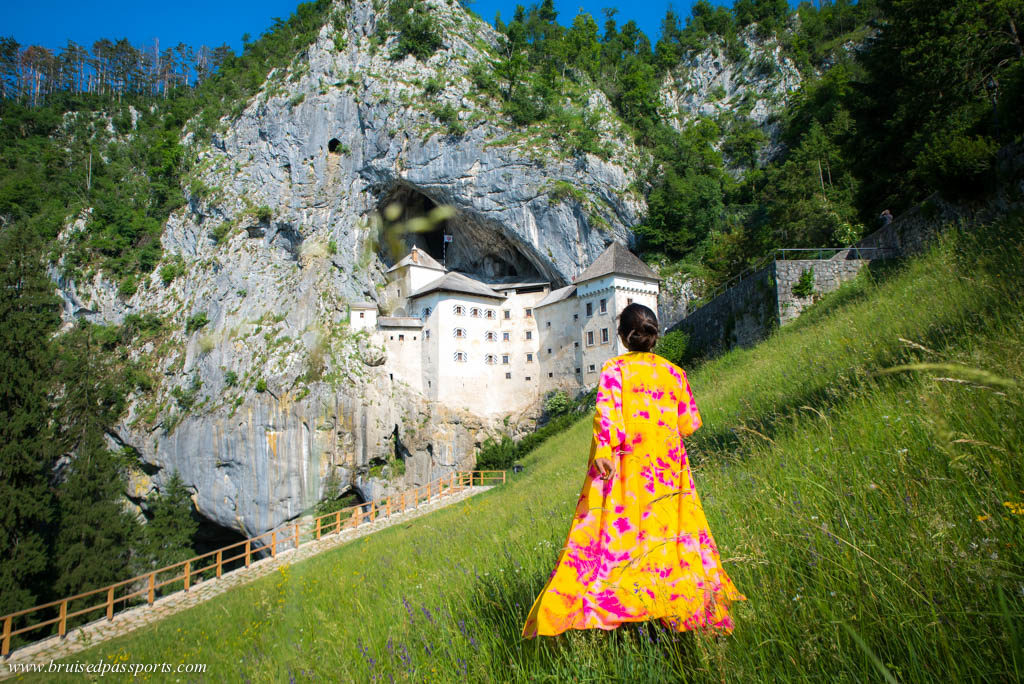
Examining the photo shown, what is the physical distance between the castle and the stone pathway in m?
22.1

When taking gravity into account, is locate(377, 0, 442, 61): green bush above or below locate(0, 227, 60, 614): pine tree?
above

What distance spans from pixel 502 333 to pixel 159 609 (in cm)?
3140

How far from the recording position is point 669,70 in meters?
69.4

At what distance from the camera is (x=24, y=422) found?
24.7m

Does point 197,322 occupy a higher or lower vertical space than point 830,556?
higher

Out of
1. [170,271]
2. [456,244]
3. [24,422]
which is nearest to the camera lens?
[24,422]

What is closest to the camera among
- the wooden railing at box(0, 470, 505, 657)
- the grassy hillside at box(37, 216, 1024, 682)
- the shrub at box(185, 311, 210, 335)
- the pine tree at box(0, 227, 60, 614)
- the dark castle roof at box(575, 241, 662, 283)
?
the grassy hillside at box(37, 216, 1024, 682)

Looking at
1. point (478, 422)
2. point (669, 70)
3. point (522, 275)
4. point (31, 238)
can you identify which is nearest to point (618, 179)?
point (522, 275)

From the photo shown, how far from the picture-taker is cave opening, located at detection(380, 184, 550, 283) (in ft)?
147

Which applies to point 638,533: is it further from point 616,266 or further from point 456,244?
point 456,244

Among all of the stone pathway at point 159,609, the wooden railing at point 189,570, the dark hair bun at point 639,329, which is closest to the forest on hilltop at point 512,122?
the wooden railing at point 189,570

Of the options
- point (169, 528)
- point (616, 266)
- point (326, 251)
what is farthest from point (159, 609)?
point (326, 251)

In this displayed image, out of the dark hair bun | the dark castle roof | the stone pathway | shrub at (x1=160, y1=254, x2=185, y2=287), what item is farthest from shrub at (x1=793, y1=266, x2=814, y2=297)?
shrub at (x1=160, y1=254, x2=185, y2=287)

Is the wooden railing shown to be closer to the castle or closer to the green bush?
the castle
